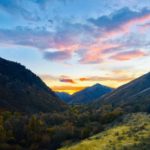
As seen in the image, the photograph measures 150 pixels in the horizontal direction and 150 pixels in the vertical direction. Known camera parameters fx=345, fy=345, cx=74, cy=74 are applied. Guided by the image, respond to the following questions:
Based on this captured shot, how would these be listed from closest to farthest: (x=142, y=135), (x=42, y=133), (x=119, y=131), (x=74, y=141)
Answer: (x=142, y=135)
(x=119, y=131)
(x=74, y=141)
(x=42, y=133)

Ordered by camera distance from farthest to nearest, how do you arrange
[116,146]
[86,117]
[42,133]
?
[86,117]
[42,133]
[116,146]

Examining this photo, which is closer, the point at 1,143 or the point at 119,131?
the point at 119,131

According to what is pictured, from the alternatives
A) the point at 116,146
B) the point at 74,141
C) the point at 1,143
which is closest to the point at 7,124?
the point at 1,143

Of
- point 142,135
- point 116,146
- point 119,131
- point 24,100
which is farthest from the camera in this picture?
point 24,100

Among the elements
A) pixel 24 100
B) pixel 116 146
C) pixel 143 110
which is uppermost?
pixel 24 100

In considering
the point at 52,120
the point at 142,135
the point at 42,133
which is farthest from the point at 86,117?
the point at 142,135

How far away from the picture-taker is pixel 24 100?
198875 mm

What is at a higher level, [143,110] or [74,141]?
[143,110]

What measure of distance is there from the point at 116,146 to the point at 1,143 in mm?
30215

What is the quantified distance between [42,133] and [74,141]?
1233cm

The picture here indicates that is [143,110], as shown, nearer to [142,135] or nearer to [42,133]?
[42,133]

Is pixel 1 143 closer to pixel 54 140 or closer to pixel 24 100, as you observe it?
pixel 54 140

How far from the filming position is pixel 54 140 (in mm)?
79688

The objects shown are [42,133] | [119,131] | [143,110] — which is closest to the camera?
[119,131]
